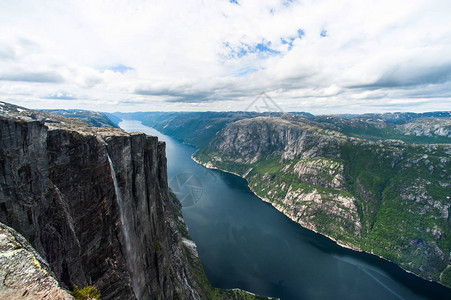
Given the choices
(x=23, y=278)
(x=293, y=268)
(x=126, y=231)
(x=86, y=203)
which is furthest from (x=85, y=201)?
(x=293, y=268)

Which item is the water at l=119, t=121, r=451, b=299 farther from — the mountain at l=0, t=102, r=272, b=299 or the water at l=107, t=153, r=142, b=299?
the water at l=107, t=153, r=142, b=299

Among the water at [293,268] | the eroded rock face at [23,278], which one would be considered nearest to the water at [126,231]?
the eroded rock face at [23,278]

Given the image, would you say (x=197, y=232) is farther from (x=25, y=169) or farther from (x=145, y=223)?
(x=25, y=169)

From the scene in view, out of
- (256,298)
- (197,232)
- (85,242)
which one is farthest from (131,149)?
(197,232)

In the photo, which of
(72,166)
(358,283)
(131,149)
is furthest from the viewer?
(358,283)

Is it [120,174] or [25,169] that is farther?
[120,174]
